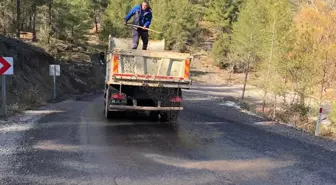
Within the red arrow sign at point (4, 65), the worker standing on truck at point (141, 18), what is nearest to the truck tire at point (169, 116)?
the worker standing on truck at point (141, 18)

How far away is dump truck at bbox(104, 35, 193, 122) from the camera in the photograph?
977 centimetres

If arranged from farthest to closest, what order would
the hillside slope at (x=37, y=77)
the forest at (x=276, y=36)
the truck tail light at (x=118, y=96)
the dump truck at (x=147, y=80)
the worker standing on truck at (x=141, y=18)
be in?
the forest at (x=276, y=36)
the hillside slope at (x=37, y=77)
the worker standing on truck at (x=141, y=18)
the truck tail light at (x=118, y=96)
the dump truck at (x=147, y=80)

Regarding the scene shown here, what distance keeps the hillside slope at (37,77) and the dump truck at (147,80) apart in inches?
168

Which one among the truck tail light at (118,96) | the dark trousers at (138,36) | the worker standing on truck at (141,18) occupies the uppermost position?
the worker standing on truck at (141,18)

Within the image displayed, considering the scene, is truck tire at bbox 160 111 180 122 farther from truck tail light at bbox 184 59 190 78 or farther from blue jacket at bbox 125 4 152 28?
blue jacket at bbox 125 4 152 28

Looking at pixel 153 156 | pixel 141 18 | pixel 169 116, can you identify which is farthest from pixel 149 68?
pixel 153 156

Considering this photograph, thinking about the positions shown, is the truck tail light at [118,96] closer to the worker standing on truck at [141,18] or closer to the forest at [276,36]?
the worker standing on truck at [141,18]

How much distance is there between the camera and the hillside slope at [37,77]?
15523 millimetres

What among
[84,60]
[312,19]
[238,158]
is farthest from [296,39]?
[84,60]

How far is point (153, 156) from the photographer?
265 inches

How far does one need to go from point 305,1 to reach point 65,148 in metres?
30.1

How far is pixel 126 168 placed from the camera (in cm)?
591

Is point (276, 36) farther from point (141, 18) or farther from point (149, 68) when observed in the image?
point (149, 68)

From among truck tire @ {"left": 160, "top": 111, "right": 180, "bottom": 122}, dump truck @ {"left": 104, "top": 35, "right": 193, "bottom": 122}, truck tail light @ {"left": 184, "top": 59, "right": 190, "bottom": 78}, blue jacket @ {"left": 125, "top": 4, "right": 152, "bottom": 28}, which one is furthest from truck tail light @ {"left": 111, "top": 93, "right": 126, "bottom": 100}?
blue jacket @ {"left": 125, "top": 4, "right": 152, "bottom": 28}
